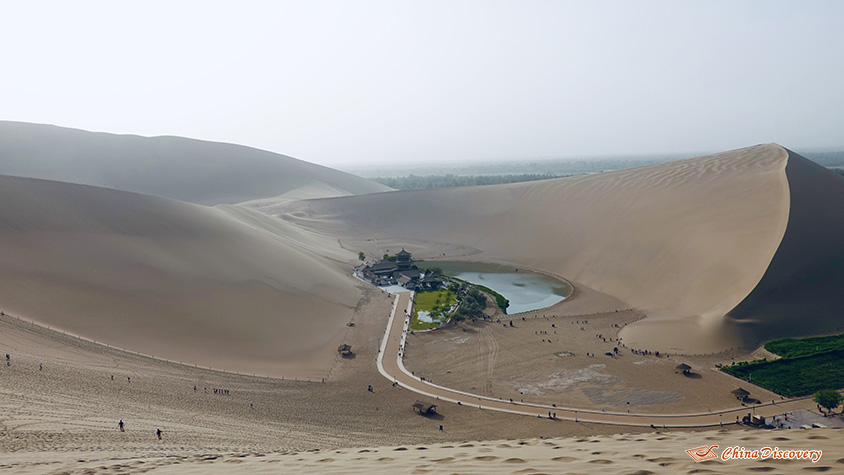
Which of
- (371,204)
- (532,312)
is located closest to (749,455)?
(532,312)

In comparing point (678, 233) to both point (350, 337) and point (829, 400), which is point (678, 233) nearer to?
point (829, 400)

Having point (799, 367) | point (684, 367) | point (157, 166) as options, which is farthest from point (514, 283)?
point (157, 166)

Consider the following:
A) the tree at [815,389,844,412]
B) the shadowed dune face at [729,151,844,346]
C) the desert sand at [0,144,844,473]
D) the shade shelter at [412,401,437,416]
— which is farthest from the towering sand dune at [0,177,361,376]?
the shadowed dune face at [729,151,844,346]

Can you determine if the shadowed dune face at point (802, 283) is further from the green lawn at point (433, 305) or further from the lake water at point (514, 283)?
the green lawn at point (433, 305)

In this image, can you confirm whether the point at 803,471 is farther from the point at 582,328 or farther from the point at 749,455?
the point at 582,328

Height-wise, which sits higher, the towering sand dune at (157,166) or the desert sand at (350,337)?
the towering sand dune at (157,166)

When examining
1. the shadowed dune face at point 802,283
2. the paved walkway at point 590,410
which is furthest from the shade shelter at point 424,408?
the shadowed dune face at point 802,283

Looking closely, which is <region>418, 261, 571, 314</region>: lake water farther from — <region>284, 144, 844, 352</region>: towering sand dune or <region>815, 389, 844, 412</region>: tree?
<region>815, 389, 844, 412</region>: tree
